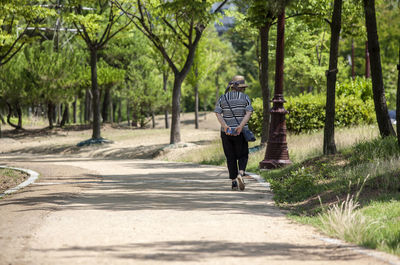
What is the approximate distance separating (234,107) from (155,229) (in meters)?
4.30

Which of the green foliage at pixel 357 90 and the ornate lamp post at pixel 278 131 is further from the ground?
the green foliage at pixel 357 90

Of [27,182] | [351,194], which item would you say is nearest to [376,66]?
[351,194]

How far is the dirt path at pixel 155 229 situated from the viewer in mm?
5465

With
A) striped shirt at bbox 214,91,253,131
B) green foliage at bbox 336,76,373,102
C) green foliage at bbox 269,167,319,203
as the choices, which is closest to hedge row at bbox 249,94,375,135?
green foliage at bbox 336,76,373,102

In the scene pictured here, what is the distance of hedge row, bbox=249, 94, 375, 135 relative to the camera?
75.4 feet

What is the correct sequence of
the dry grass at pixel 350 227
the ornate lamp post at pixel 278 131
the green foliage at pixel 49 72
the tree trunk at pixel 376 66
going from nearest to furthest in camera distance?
the dry grass at pixel 350 227
the tree trunk at pixel 376 66
the ornate lamp post at pixel 278 131
the green foliage at pixel 49 72

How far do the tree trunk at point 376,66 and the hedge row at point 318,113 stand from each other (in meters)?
9.15

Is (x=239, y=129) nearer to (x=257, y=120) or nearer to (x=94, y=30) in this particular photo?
(x=257, y=120)

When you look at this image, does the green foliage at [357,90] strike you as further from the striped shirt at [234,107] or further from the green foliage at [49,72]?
the green foliage at [49,72]

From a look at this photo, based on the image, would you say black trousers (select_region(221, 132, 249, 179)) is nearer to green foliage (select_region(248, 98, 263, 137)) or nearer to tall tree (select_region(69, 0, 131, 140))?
green foliage (select_region(248, 98, 263, 137))

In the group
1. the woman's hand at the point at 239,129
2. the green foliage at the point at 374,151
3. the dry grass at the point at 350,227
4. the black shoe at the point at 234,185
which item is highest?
the woman's hand at the point at 239,129

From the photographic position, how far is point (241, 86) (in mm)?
10734

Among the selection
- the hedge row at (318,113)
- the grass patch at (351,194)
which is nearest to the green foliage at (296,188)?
the grass patch at (351,194)

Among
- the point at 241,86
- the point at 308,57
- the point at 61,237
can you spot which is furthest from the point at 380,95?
the point at 308,57
